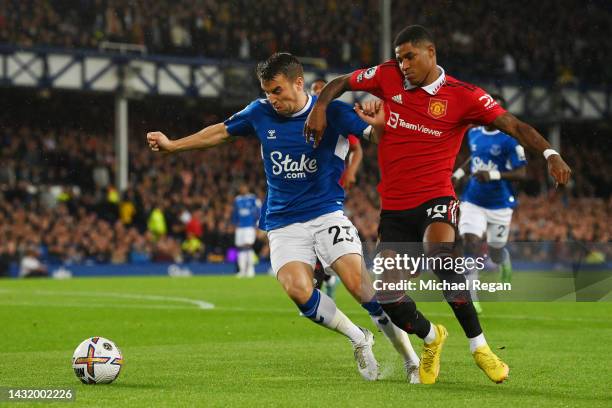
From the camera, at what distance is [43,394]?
688 cm

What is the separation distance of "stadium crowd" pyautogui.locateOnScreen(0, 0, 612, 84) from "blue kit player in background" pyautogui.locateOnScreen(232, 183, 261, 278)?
7.85 metres

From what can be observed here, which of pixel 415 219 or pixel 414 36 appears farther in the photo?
pixel 415 219

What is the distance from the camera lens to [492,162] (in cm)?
1410

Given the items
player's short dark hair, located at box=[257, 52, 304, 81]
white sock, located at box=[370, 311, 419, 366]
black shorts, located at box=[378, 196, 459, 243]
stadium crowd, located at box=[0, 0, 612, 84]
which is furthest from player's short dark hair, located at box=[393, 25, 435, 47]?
stadium crowd, located at box=[0, 0, 612, 84]

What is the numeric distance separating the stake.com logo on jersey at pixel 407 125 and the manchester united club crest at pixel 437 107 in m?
0.10

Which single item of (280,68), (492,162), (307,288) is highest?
(280,68)

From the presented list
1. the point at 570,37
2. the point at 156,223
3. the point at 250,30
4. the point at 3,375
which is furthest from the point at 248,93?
the point at 3,375

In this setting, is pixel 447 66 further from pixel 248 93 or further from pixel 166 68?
pixel 166 68

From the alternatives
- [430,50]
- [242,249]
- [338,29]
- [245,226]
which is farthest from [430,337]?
[338,29]

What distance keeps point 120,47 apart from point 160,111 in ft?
17.9

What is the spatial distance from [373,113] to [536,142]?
4.03 ft

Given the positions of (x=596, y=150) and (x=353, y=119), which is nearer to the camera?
(x=353, y=119)

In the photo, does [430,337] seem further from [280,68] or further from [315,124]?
[280,68]

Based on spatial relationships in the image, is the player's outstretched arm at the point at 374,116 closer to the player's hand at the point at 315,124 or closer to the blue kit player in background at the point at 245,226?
the player's hand at the point at 315,124
